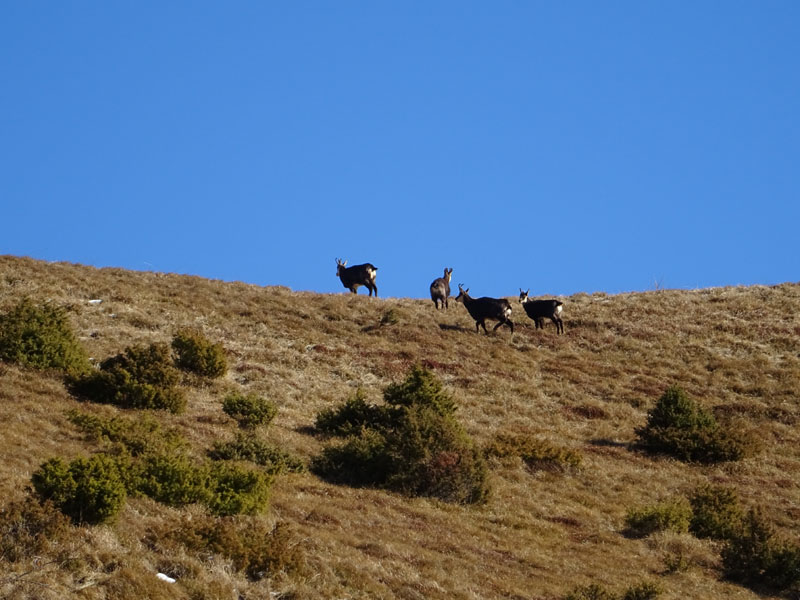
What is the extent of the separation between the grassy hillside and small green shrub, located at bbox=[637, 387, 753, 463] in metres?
0.45

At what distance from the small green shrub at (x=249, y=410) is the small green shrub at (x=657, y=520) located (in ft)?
26.6

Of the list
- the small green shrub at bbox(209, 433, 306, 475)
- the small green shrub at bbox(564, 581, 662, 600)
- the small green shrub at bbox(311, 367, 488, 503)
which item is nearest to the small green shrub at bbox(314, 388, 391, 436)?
the small green shrub at bbox(311, 367, 488, 503)

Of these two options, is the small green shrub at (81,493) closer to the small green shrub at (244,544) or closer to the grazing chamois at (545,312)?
the small green shrub at (244,544)

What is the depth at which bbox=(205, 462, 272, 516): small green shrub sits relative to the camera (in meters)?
14.7

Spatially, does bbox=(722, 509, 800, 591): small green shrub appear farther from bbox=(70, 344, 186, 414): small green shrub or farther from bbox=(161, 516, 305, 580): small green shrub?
bbox=(70, 344, 186, 414): small green shrub

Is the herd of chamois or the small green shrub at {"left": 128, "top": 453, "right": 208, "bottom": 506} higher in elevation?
the herd of chamois

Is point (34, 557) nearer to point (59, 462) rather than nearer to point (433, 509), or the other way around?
point (59, 462)

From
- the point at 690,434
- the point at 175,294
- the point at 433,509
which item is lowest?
the point at 433,509

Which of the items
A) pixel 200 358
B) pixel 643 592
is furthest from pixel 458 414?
pixel 643 592

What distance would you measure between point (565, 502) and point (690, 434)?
634cm

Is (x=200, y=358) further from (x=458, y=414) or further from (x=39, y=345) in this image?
(x=458, y=414)

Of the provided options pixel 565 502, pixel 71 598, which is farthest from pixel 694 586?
pixel 71 598

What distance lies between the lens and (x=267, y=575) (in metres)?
12.6

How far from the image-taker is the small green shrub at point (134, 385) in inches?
864
